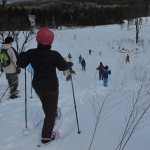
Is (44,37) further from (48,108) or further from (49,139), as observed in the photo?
(49,139)

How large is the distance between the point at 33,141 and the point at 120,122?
1.56 meters

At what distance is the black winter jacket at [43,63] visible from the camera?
65.0 inches

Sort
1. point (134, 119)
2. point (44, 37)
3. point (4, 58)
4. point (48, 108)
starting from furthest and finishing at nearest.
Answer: point (4, 58), point (134, 119), point (48, 108), point (44, 37)

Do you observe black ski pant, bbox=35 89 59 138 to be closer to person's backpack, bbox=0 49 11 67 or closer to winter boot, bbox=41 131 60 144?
winter boot, bbox=41 131 60 144

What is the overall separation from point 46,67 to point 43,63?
0.22 feet

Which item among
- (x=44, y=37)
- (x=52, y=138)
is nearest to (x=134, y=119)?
(x=52, y=138)

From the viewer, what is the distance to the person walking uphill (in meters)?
1.65

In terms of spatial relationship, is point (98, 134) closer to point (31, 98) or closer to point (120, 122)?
point (120, 122)

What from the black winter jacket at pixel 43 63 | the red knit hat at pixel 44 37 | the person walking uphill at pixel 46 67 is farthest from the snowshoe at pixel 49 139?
the red knit hat at pixel 44 37

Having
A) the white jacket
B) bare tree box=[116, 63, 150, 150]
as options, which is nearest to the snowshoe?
bare tree box=[116, 63, 150, 150]

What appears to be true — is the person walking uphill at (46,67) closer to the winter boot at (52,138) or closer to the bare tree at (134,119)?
the winter boot at (52,138)

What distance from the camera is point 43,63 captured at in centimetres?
165

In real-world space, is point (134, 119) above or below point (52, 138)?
above

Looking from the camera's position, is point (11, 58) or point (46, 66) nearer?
point (46, 66)
